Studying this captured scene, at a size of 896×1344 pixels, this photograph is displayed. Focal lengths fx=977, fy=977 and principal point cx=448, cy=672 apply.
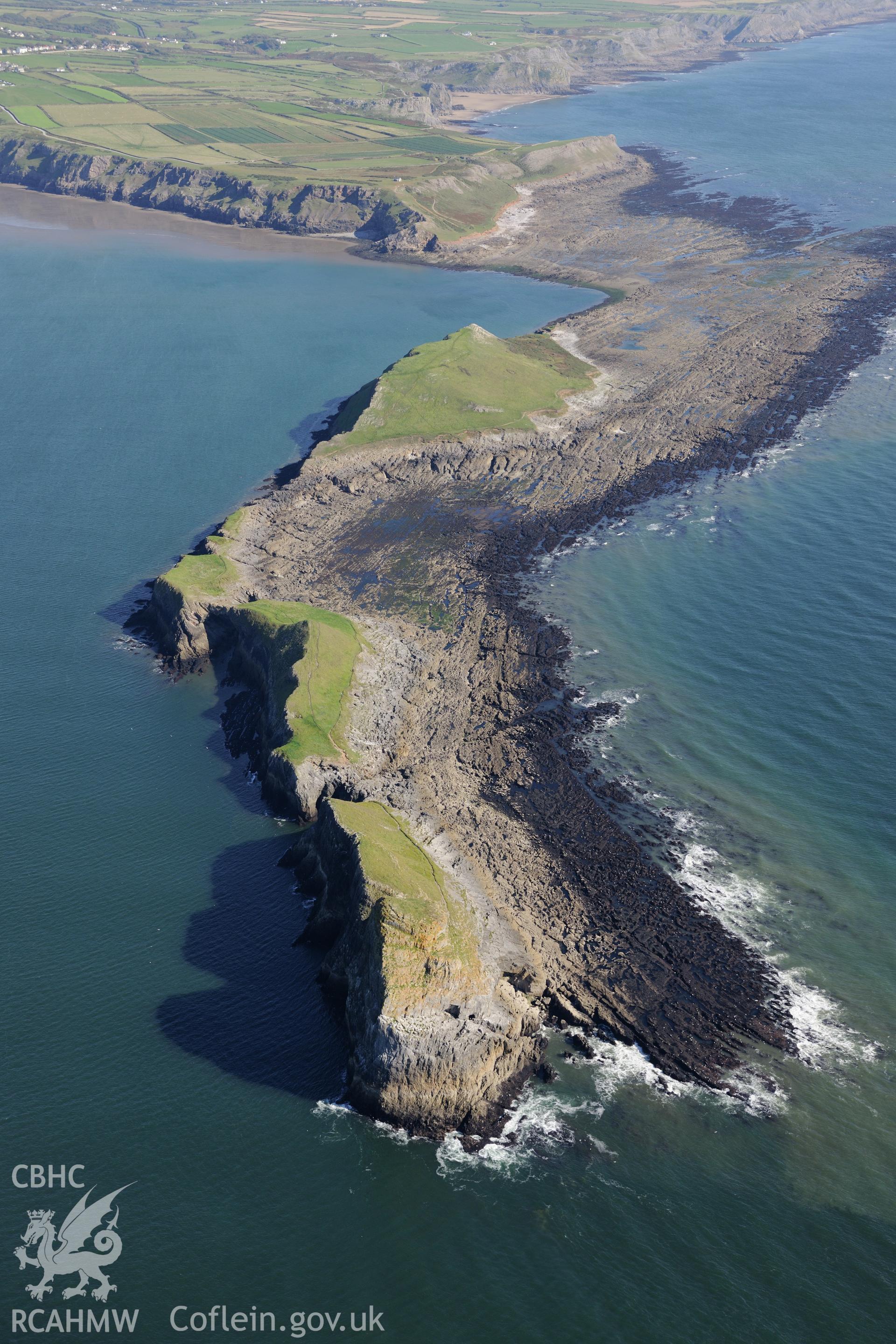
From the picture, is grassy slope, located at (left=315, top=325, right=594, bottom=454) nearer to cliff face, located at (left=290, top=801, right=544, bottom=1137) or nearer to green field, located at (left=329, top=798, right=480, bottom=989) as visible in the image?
green field, located at (left=329, top=798, right=480, bottom=989)

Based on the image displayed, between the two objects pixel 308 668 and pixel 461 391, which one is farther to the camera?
pixel 461 391

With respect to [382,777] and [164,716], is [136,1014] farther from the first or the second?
[164,716]

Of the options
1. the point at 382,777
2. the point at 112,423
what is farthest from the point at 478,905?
the point at 112,423

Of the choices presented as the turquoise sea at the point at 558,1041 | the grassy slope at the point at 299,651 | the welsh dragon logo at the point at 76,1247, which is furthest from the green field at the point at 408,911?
the welsh dragon logo at the point at 76,1247

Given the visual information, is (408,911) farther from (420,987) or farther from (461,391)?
(461,391)

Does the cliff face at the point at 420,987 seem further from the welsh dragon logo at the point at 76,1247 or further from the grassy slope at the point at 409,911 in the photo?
the welsh dragon logo at the point at 76,1247

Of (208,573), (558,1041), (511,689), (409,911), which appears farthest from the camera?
(208,573)

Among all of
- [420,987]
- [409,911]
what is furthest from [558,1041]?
[409,911]
